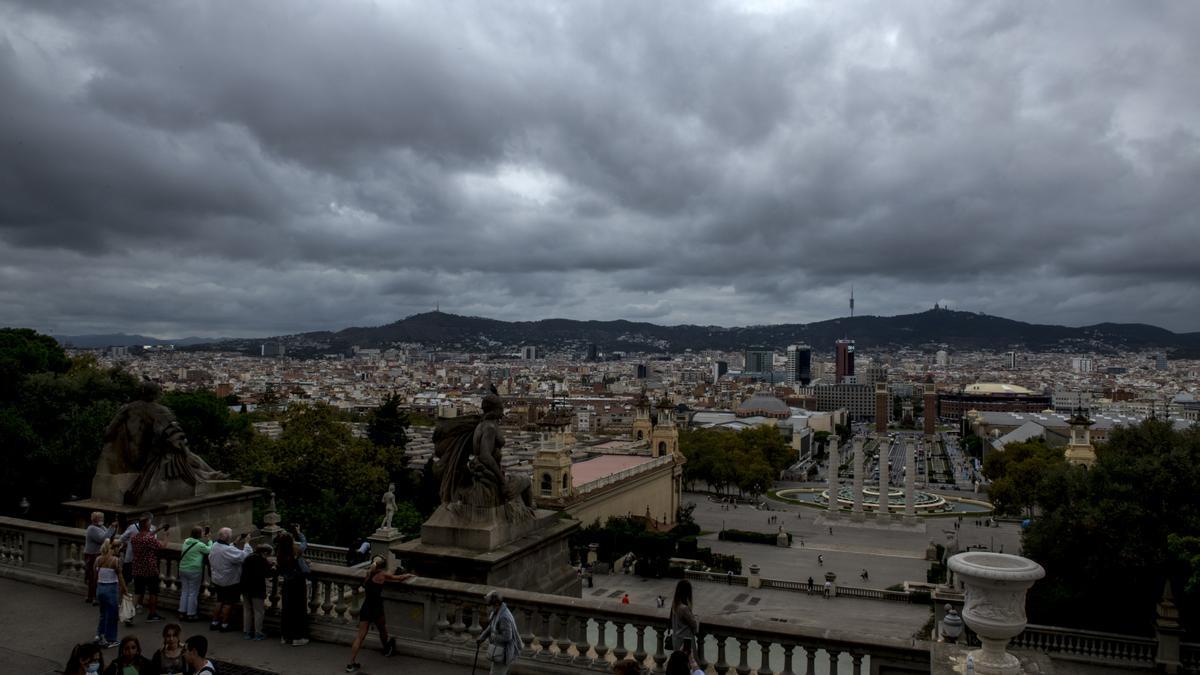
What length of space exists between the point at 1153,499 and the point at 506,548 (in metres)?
18.7

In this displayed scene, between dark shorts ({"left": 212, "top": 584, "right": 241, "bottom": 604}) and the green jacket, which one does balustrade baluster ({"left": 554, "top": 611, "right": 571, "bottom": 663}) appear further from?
the green jacket

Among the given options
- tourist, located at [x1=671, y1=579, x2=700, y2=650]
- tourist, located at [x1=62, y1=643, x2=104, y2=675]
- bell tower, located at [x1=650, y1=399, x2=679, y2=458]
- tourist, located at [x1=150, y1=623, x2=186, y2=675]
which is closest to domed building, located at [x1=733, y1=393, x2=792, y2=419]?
bell tower, located at [x1=650, y1=399, x2=679, y2=458]

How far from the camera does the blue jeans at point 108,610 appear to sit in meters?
7.54

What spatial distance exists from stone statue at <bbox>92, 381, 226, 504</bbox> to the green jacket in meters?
2.59

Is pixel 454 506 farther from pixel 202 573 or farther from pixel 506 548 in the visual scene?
pixel 202 573

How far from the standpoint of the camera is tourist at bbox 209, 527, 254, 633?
781cm

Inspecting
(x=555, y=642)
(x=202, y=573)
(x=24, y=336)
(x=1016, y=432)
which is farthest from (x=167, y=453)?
(x=1016, y=432)

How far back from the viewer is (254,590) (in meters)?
7.71

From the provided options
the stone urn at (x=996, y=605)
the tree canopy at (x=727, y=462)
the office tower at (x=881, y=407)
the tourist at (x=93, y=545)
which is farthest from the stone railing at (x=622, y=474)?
the office tower at (x=881, y=407)

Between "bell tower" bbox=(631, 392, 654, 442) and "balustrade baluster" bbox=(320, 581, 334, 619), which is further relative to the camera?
"bell tower" bbox=(631, 392, 654, 442)

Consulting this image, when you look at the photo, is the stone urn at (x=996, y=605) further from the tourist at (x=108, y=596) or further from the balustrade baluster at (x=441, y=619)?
the tourist at (x=108, y=596)

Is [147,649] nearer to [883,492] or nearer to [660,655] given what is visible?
[660,655]

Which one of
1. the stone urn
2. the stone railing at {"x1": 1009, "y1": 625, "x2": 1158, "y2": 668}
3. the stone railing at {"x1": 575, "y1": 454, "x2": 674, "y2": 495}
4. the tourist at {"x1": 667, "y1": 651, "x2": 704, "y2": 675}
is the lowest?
the stone railing at {"x1": 575, "y1": 454, "x2": 674, "y2": 495}

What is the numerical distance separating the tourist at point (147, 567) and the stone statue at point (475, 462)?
310cm
